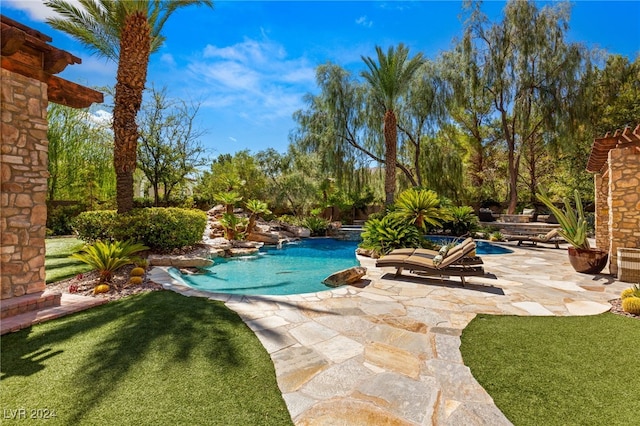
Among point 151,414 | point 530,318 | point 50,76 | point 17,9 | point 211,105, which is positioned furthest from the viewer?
point 211,105

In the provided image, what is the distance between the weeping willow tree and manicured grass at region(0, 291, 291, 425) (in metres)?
13.6

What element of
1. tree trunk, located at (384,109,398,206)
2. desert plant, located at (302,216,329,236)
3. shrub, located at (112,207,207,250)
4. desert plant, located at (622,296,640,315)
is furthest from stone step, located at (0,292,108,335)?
tree trunk, located at (384,109,398,206)

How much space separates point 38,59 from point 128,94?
13.4ft

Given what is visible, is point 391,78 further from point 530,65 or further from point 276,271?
point 276,271

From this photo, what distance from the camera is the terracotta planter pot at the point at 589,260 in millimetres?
6215

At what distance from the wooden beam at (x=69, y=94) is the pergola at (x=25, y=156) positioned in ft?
0.12

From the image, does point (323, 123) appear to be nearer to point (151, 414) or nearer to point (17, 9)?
point (17, 9)

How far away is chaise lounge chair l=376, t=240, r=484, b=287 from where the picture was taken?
539cm

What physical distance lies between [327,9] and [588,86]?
14160 millimetres

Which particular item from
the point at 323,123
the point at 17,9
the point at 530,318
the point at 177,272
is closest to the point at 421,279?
the point at 530,318

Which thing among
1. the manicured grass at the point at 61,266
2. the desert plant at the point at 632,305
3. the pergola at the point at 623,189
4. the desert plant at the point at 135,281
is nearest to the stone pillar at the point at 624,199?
the pergola at the point at 623,189

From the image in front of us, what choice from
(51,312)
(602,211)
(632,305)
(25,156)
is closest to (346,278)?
(632,305)

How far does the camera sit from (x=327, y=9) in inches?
306

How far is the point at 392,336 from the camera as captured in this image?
3299 millimetres
